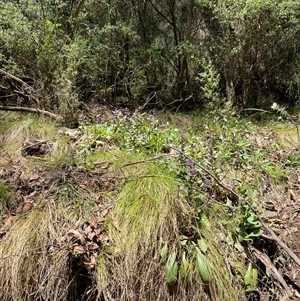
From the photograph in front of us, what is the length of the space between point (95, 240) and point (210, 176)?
0.85 m

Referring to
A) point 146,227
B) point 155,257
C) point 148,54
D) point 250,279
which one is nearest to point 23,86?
point 148,54

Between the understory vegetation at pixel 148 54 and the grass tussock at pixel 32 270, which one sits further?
the understory vegetation at pixel 148 54

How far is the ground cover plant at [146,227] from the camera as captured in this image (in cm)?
181

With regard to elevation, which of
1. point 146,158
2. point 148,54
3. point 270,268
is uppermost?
point 148,54

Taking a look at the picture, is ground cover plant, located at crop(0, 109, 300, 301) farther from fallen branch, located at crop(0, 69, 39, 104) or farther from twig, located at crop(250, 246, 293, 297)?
fallen branch, located at crop(0, 69, 39, 104)

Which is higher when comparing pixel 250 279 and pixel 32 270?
pixel 32 270

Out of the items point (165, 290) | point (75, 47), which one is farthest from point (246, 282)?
point (75, 47)

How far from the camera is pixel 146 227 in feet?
6.20

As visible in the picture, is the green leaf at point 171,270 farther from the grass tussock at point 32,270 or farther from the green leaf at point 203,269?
the grass tussock at point 32,270

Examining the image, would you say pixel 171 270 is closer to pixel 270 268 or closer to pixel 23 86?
pixel 270 268

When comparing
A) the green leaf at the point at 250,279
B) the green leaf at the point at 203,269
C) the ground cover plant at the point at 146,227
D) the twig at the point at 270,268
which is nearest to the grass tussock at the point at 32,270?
the ground cover plant at the point at 146,227

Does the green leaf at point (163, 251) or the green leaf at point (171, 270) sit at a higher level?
the green leaf at point (163, 251)

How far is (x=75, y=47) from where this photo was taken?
13.1 ft

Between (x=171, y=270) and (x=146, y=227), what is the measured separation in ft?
0.84
